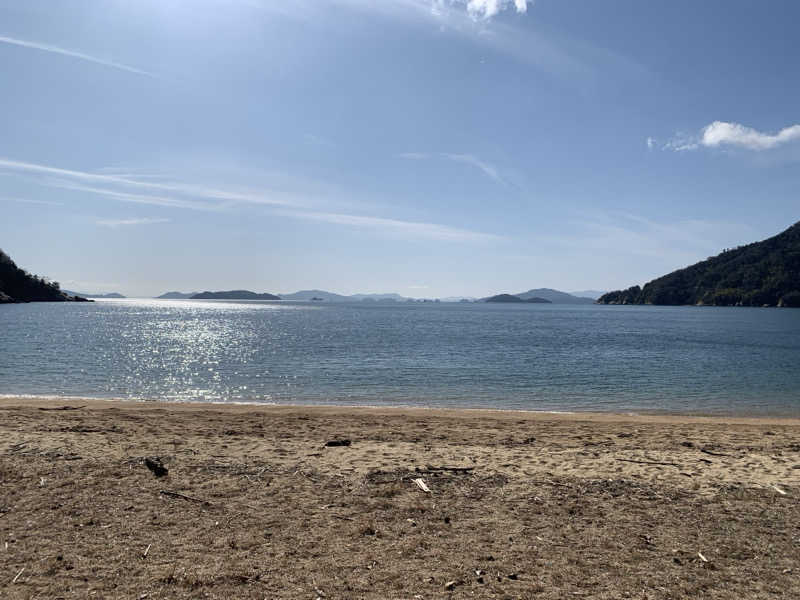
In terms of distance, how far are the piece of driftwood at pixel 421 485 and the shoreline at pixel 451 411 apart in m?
11.0

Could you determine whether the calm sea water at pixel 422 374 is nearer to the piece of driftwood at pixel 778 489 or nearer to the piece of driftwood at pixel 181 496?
the piece of driftwood at pixel 778 489

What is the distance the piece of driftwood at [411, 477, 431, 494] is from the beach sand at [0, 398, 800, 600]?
116mm

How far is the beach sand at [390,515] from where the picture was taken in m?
6.44

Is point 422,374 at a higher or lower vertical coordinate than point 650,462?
lower

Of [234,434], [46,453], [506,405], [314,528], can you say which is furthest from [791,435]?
[46,453]

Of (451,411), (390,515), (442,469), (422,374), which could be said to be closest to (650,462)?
(442,469)

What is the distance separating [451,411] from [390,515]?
1512cm

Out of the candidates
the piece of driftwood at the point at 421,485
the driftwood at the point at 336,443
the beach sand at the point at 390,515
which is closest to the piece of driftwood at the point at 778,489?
the beach sand at the point at 390,515

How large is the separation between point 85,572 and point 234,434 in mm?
9017

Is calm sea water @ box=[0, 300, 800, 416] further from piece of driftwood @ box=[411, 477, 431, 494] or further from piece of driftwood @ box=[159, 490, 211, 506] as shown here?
piece of driftwood @ box=[159, 490, 211, 506]

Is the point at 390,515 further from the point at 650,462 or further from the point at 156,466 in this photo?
the point at 650,462

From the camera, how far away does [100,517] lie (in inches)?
328

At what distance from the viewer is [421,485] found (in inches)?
408

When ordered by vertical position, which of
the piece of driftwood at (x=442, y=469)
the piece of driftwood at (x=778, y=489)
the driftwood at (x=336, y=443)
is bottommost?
the driftwood at (x=336, y=443)
